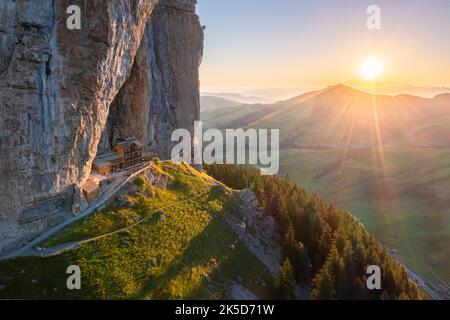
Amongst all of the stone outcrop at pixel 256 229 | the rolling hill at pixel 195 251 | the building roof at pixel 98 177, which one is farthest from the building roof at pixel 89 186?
the stone outcrop at pixel 256 229

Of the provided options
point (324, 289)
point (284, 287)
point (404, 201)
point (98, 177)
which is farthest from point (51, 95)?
point (404, 201)

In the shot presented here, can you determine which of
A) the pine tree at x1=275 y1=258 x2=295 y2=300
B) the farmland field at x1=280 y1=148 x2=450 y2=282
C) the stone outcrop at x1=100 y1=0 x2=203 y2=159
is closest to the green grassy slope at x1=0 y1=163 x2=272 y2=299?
the pine tree at x1=275 y1=258 x2=295 y2=300

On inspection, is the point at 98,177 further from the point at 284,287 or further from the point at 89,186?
the point at 284,287

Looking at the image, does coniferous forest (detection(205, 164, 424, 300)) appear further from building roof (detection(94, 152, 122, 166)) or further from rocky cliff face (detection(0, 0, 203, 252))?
rocky cliff face (detection(0, 0, 203, 252))

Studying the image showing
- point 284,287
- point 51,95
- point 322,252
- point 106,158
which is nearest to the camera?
point 51,95

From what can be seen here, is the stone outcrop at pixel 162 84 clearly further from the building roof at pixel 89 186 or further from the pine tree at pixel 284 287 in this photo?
the pine tree at pixel 284 287
